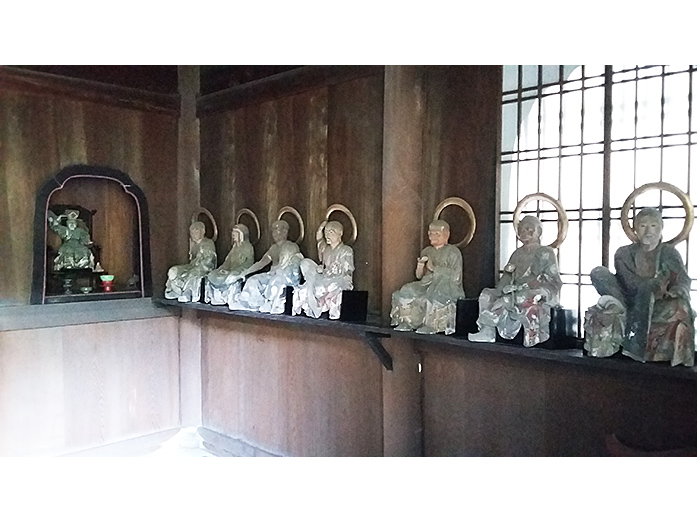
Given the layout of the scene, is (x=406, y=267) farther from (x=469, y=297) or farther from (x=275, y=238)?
(x=275, y=238)

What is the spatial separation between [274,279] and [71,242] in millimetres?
1504

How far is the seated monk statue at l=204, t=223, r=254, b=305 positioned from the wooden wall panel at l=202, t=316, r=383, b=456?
30 centimetres

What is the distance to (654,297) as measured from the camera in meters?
2.19

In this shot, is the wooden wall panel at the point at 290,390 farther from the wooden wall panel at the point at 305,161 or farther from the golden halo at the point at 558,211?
the golden halo at the point at 558,211

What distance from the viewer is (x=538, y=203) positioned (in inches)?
112

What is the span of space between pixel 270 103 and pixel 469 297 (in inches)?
75.2

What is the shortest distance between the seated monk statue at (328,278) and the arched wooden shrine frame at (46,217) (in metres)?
1.47

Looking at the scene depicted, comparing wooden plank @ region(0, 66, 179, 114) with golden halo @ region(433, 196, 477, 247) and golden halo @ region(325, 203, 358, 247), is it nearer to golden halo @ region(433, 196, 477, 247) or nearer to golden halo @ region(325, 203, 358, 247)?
golden halo @ region(325, 203, 358, 247)

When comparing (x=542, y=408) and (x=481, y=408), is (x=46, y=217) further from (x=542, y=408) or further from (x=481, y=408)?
(x=542, y=408)

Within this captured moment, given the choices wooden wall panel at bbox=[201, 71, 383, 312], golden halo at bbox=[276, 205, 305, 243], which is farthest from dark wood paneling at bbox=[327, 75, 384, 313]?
golden halo at bbox=[276, 205, 305, 243]

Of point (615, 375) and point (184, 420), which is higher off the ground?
point (615, 375)

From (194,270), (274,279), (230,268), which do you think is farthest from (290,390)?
(194,270)

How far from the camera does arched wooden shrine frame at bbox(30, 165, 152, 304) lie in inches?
150
